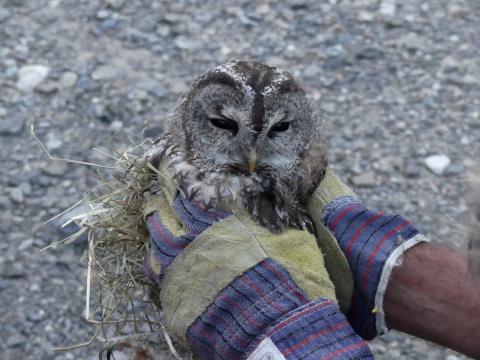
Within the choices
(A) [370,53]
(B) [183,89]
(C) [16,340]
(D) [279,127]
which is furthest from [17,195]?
(A) [370,53]

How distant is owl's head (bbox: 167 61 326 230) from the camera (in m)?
2.66

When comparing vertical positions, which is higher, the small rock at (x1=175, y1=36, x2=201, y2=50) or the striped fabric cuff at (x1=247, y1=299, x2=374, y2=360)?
the striped fabric cuff at (x1=247, y1=299, x2=374, y2=360)

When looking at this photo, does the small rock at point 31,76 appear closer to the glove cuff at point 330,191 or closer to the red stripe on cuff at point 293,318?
the glove cuff at point 330,191

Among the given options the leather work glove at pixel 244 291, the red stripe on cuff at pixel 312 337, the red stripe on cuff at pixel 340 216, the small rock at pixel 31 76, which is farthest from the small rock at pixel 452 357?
the small rock at pixel 31 76

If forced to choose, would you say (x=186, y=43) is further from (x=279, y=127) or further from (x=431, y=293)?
(x=431, y=293)

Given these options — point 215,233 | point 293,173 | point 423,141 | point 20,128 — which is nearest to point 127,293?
point 215,233

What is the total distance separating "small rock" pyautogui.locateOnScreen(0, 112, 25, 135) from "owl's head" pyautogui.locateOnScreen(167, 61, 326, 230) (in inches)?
88.9

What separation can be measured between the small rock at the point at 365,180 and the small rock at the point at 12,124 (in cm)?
221

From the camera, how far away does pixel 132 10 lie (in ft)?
19.4

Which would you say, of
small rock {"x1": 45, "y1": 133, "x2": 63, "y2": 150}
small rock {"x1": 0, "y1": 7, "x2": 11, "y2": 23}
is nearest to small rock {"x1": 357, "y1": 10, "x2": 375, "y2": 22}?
small rock {"x1": 45, "y1": 133, "x2": 63, "y2": 150}

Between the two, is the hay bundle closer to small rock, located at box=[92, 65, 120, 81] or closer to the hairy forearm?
the hairy forearm

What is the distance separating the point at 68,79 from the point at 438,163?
2637 millimetres

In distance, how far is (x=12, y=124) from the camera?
4855 millimetres

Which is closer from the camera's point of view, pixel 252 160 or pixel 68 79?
pixel 252 160
